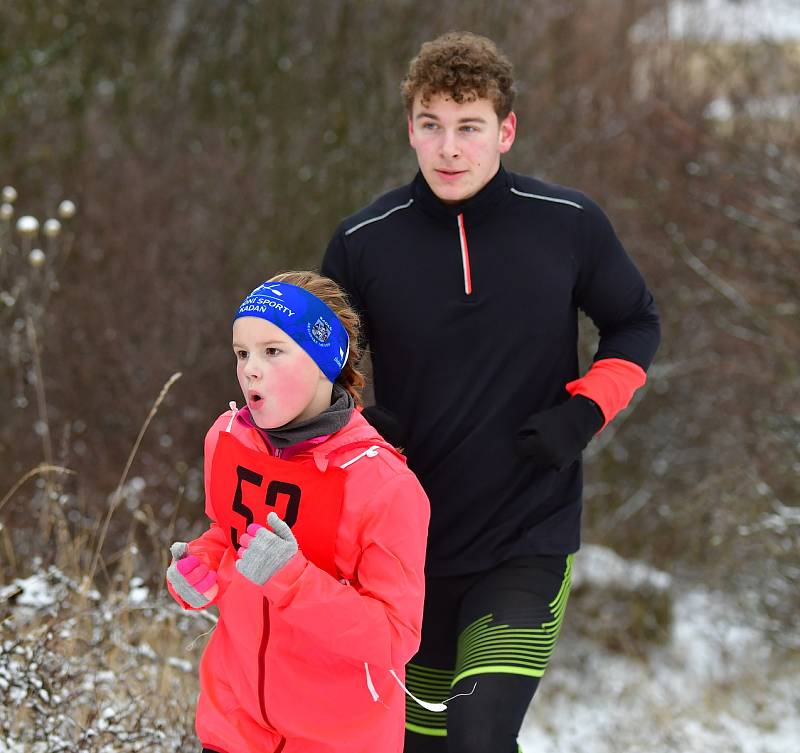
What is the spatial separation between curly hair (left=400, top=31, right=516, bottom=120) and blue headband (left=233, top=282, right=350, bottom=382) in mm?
756

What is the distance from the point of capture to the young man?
2787mm

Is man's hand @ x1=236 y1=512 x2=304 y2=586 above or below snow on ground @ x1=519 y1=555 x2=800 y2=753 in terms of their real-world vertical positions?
above

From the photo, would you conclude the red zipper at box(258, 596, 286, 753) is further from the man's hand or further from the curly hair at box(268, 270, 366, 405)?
the curly hair at box(268, 270, 366, 405)

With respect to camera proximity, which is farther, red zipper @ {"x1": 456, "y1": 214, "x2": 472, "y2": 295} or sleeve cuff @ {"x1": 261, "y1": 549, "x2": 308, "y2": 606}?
red zipper @ {"x1": 456, "y1": 214, "x2": 472, "y2": 295}

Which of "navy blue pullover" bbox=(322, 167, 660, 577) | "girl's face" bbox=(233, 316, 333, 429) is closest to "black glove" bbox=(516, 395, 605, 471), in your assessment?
"navy blue pullover" bbox=(322, 167, 660, 577)

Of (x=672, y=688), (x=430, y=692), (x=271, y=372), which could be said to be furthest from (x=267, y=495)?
(x=672, y=688)

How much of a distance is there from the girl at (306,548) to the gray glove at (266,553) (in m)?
0.09

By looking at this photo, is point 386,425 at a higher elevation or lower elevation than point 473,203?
lower

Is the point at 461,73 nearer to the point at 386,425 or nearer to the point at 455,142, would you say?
the point at 455,142

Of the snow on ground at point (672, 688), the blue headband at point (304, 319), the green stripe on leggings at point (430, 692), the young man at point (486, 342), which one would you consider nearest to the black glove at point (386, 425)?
the young man at point (486, 342)

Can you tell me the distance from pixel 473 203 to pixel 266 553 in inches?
49.2

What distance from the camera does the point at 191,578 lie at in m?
2.25

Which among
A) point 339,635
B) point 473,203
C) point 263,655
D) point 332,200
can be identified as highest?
point 473,203

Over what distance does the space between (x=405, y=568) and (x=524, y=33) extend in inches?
433
